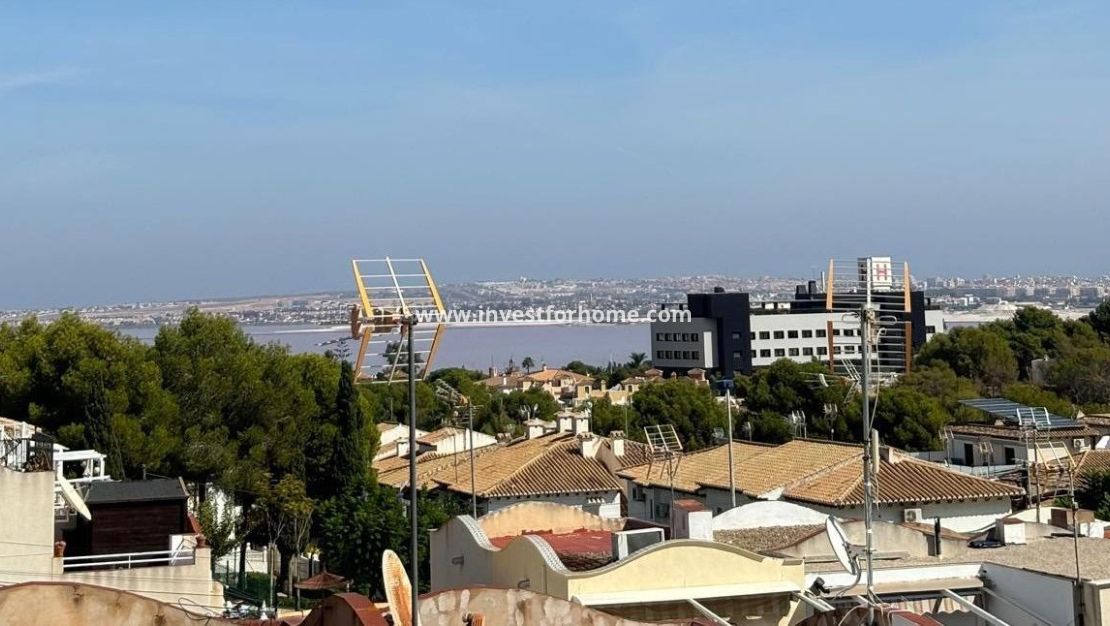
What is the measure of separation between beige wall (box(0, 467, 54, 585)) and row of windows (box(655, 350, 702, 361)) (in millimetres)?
124011

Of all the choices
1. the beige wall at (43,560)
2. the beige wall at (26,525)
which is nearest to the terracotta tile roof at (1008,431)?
the beige wall at (43,560)

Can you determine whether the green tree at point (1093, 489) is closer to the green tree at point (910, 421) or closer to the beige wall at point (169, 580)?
the green tree at point (910, 421)

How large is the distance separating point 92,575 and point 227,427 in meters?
22.7

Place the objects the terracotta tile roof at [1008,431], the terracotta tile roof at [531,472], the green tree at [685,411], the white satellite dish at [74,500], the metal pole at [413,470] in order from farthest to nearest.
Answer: the green tree at [685,411], the terracotta tile roof at [1008,431], the terracotta tile roof at [531,472], the white satellite dish at [74,500], the metal pole at [413,470]

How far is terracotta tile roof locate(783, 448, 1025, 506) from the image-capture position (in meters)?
30.3

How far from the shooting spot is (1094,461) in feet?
129

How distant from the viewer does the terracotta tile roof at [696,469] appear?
3506cm

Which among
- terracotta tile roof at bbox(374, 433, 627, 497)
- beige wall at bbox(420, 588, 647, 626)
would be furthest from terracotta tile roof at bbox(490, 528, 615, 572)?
terracotta tile roof at bbox(374, 433, 627, 497)

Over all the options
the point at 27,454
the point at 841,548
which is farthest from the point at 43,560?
the point at 841,548

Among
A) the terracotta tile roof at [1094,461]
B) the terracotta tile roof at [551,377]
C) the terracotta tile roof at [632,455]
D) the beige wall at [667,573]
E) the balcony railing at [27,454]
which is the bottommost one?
the terracotta tile roof at [551,377]

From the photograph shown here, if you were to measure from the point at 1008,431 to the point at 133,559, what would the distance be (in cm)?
2896

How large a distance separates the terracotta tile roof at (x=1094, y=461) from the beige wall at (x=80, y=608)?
28.0 metres

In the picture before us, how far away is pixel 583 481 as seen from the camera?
1492 inches

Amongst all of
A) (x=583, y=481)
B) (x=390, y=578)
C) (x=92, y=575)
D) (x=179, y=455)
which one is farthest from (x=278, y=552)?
(x=390, y=578)
